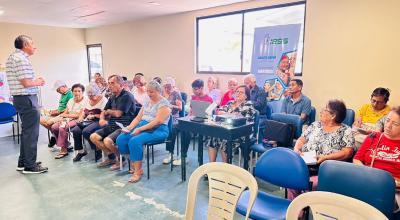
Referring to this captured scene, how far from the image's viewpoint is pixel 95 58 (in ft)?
29.5

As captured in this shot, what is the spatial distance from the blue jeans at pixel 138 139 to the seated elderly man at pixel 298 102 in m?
1.72

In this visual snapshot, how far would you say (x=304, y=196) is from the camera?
125 centimetres

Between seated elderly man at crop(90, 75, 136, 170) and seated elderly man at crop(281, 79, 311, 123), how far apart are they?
2.15 m

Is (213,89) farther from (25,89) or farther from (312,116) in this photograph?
(25,89)

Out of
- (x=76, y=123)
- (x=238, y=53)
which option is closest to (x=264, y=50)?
(x=238, y=53)

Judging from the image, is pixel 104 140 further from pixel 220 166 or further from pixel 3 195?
pixel 220 166

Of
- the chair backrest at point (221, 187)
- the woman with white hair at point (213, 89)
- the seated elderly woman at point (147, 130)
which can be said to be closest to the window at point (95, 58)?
the woman with white hair at point (213, 89)

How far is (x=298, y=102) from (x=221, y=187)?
2532mm

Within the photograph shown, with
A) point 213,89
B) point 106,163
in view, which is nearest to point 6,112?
point 106,163

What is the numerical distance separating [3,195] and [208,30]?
4.33 m

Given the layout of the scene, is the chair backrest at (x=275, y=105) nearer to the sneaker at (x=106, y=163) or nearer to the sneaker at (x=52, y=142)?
the sneaker at (x=106, y=163)

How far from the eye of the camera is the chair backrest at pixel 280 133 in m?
2.92

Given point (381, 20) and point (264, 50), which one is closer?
point (381, 20)

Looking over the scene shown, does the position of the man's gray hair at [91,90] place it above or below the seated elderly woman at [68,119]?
above
